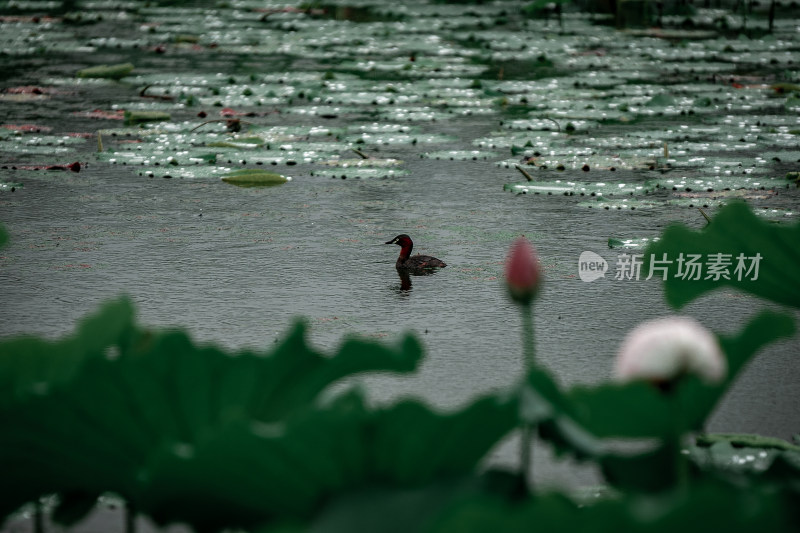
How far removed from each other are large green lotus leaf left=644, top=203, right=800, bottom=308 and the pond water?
2.32 feet

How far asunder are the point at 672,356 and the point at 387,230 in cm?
363

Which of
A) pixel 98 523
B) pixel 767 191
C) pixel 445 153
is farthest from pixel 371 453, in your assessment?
pixel 445 153

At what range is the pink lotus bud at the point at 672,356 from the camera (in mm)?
1430

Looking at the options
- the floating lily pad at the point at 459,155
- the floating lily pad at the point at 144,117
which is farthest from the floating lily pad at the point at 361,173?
the floating lily pad at the point at 144,117

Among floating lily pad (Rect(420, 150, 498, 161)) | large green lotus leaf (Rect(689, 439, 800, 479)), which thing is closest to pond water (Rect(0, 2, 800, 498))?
floating lily pad (Rect(420, 150, 498, 161))

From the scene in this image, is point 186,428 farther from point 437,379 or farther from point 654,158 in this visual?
point 654,158

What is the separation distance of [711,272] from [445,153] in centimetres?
406

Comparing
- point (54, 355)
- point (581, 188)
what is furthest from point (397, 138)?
point (54, 355)

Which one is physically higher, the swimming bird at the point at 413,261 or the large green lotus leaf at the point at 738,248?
the large green lotus leaf at the point at 738,248

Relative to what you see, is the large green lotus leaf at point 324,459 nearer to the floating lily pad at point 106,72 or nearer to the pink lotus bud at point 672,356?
the pink lotus bud at point 672,356

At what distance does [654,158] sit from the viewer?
242 inches

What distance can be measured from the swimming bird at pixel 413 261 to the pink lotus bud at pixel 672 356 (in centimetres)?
303

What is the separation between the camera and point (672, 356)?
143 cm

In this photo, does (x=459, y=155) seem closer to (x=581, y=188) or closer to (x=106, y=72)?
(x=581, y=188)
